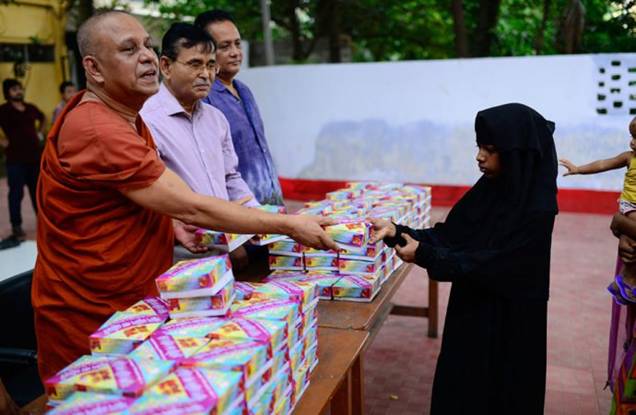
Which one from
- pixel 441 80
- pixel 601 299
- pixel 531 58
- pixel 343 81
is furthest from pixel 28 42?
pixel 601 299

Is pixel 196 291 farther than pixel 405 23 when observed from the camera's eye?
No

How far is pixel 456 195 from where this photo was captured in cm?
789

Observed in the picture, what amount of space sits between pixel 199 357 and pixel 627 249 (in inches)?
78.2

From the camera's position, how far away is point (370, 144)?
8312 mm

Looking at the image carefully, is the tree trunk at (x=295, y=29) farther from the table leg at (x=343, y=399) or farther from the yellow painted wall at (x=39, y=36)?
the table leg at (x=343, y=399)

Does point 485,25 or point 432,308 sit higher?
point 485,25

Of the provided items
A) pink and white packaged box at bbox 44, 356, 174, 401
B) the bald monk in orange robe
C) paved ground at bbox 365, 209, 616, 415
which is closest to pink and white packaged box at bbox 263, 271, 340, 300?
the bald monk in orange robe

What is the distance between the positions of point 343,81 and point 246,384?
24.0ft

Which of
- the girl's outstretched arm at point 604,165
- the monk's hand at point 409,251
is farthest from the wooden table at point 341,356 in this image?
the girl's outstretched arm at point 604,165

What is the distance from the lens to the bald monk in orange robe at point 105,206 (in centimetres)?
172

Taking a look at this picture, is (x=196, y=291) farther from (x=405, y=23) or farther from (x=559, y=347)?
(x=405, y=23)

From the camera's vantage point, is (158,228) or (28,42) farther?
(28,42)

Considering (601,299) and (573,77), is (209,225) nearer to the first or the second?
(601,299)

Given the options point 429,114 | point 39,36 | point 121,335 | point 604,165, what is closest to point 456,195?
point 429,114
